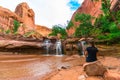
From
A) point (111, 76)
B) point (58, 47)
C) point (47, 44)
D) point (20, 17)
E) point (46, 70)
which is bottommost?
point (111, 76)

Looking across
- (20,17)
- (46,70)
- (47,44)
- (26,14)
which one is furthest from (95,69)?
(26,14)

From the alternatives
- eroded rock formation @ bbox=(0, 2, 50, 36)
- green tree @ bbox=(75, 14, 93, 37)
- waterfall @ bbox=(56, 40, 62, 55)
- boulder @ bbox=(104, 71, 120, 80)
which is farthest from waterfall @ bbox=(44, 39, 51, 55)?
eroded rock formation @ bbox=(0, 2, 50, 36)

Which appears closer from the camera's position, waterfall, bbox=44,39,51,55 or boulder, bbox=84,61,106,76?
boulder, bbox=84,61,106,76

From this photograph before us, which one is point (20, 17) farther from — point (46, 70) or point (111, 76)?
point (111, 76)

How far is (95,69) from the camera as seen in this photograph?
10.7 meters

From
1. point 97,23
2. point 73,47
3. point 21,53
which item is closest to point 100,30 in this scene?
point 97,23

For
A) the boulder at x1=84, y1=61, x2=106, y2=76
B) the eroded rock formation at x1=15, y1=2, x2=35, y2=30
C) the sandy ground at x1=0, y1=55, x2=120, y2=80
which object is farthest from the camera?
the eroded rock formation at x1=15, y1=2, x2=35, y2=30

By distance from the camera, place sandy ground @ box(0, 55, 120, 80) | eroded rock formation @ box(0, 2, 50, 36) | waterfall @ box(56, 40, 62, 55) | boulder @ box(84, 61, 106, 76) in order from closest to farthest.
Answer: boulder @ box(84, 61, 106, 76) < sandy ground @ box(0, 55, 120, 80) < waterfall @ box(56, 40, 62, 55) < eroded rock formation @ box(0, 2, 50, 36)

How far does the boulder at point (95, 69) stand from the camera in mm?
10617

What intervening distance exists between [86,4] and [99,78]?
2309 inches

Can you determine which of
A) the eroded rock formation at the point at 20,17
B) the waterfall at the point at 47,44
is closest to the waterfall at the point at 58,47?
the waterfall at the point at 47,44

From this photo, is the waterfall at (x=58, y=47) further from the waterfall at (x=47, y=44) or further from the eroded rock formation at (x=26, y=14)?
the eroded rock formation at (x=26, y=14)

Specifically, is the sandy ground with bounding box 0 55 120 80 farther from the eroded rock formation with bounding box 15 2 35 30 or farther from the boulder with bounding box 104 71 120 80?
the eroded rock formation with bounding box 15 2 35 30

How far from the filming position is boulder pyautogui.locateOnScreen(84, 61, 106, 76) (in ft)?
34.8
